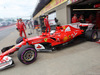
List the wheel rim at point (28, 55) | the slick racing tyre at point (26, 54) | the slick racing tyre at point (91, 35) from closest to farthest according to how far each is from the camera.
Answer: the slick racing tyre at point (26, 54), the wheel rim at point (28, 55), the slick racing tyre at point (91, 35)

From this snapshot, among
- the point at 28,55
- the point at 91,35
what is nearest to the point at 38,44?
the point at 28,55

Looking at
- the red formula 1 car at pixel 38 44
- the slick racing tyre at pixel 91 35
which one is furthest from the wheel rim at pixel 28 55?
the slick racing tyre at pixel 91 35

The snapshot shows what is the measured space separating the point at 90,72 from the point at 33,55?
1871 mm

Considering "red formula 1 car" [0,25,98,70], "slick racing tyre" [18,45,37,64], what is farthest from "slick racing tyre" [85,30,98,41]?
"slick racing tyre" [18,45,37,64]

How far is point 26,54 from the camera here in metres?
2.47

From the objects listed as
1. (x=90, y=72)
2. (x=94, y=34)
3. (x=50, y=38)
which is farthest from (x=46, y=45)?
(x=94, y=34)

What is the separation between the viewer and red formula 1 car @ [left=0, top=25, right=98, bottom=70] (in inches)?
92.6

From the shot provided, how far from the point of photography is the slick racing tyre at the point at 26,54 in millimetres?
2346

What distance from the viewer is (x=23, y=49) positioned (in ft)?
7.84

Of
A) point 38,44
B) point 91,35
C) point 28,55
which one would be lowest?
point 28,55

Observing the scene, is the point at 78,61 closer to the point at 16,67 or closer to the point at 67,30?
the point at 67,30

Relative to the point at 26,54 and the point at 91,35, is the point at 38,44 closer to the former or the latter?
the point at 26,54

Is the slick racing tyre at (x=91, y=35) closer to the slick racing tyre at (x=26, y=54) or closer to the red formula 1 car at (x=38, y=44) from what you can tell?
the red formula 1 car at (x=38, y=44)

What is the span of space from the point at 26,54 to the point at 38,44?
0.74 meters
